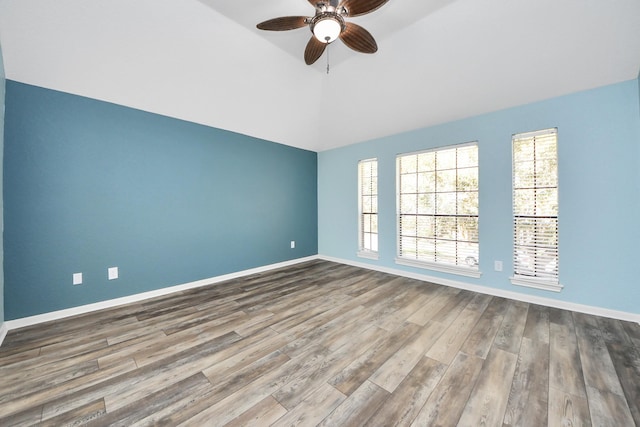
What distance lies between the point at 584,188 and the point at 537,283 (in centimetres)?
118

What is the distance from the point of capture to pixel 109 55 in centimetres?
250

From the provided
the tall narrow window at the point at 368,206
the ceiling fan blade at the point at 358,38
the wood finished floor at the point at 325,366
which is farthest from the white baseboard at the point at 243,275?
the ceiling fan blade at the point at 358,38

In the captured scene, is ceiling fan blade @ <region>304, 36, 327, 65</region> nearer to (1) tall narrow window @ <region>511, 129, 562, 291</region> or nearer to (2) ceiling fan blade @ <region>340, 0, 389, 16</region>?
(2) ceiling fan blade @ <region>340, 0, 389, 16</region>

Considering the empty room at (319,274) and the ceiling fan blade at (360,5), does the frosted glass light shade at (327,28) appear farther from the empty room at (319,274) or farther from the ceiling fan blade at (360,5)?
the ceiling fan blade at (360,5)

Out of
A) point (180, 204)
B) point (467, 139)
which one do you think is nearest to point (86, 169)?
point (180, 204)

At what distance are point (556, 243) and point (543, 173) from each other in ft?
2.77

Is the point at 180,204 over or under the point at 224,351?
over

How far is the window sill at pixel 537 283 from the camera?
2797mm

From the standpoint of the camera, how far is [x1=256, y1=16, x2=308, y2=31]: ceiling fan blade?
206cm

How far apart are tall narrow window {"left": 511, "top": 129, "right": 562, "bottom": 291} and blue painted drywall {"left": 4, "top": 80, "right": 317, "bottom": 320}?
381 centimetres

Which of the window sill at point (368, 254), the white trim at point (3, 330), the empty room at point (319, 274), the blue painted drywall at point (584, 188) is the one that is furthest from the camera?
the window sill at point (368, 254)

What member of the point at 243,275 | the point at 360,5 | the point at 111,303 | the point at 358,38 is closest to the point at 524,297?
the point at 358,38

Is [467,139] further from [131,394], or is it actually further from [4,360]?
[4,360]

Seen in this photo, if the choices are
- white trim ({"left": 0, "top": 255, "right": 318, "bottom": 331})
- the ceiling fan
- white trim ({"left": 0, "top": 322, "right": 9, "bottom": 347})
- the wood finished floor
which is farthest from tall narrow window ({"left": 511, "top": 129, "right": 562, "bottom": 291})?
white trim ({"left": 0, "top": 322, "right": 9, "bottom": 347})
